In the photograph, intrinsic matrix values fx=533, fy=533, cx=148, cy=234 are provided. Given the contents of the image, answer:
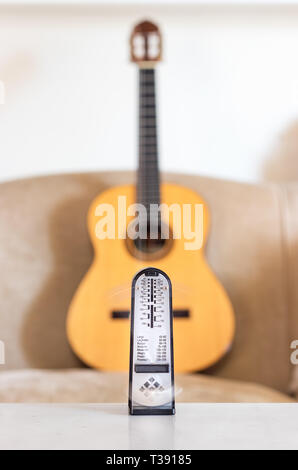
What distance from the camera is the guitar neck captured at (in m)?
1.15

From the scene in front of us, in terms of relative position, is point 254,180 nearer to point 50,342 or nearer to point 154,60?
point 154,60

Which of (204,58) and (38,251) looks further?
(204,58)

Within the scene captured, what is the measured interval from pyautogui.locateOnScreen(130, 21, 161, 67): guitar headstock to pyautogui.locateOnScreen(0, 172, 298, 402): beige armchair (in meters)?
0.27

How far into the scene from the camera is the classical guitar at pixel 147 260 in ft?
3.02

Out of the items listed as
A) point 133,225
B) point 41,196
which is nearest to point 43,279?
point 41,196

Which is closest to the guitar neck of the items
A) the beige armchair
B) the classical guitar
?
the classical guitar

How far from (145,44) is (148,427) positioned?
0.94m

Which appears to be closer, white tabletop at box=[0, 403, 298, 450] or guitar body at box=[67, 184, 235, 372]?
white tabletop at box=[0, 403, 298, 450]

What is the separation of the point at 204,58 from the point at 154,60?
1.28ft

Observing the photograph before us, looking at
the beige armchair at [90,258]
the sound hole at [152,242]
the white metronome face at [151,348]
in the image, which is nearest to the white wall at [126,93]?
the beige armchair at [90,258]

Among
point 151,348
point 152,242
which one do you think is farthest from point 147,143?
point 151,348

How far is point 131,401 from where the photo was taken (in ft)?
1.62

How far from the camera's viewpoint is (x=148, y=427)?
0.45m

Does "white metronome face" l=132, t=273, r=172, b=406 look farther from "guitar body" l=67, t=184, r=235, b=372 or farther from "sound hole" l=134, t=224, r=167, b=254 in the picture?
"guitar body" l=67, t=184, r=235, b=372
